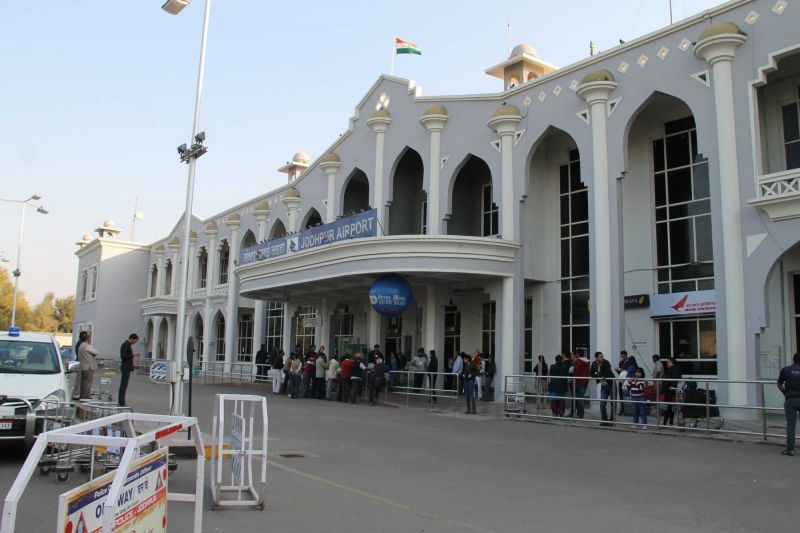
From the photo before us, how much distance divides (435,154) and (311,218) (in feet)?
33.3

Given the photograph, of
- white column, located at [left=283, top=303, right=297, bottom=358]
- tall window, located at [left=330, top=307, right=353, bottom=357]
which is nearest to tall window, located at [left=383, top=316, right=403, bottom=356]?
tall window, located at [left=330, top=307, right=353, bottom=357]

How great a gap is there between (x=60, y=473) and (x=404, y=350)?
1959 cm

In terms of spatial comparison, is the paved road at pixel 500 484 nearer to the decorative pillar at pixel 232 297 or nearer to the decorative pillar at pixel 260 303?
the decorative pillar at pixel 260 303

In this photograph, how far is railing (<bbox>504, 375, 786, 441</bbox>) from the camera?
13.9 m

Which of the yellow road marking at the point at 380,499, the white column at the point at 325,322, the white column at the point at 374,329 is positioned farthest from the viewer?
the white column at the point at 325,322

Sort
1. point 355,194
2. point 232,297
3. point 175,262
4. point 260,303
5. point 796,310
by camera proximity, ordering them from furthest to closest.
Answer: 1. point 175,262
2. point 232,297
3. point 260,303
4. point 355,194
5. point 796,310

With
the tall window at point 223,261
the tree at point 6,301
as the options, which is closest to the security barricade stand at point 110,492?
the tall window at point 223,261

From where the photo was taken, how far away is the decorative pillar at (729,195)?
52.4 ft

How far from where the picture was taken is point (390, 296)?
22109mm

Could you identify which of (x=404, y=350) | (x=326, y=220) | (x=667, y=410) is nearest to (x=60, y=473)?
(x=667, y=410)

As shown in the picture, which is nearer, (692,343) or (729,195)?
(729,195)

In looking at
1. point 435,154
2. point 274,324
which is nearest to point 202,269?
point 274,324

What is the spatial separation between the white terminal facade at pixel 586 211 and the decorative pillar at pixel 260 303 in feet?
11.2

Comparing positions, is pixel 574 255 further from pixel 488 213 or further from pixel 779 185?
pixel 779 185
